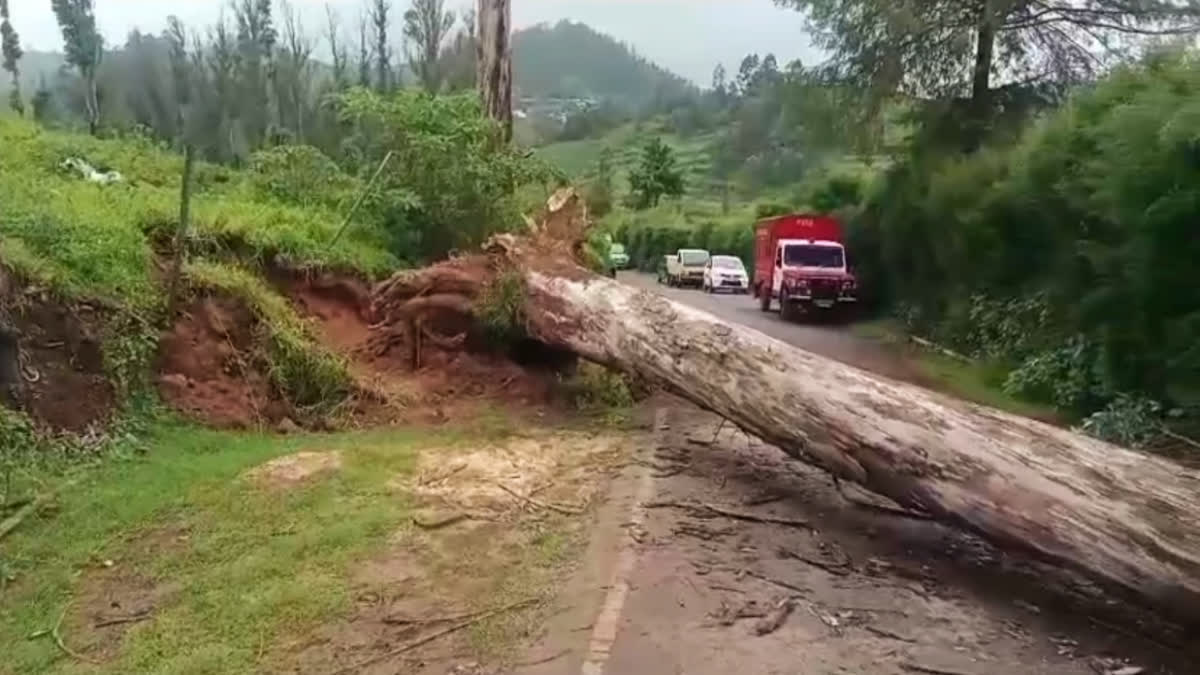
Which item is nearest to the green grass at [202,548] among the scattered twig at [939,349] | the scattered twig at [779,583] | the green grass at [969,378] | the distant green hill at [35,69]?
the scattered twig at [779,583]

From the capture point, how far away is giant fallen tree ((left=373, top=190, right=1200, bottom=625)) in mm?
4168

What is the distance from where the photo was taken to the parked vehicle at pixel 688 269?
31.4 m

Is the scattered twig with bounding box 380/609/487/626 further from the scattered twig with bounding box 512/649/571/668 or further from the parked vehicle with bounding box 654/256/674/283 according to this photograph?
the parked vehicle with bounding box 654/256/674/283

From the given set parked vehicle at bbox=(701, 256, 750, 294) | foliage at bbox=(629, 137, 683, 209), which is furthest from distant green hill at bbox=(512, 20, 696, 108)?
parked vehicle at bbox=(701, 256, 750, 294)

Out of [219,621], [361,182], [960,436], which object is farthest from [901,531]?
[361,182]

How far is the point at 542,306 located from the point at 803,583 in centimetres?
444

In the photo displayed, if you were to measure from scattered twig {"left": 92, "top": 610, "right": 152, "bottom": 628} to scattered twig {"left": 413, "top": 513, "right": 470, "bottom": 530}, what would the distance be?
4.67 feet

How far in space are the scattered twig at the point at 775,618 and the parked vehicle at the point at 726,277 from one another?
80.6 ft

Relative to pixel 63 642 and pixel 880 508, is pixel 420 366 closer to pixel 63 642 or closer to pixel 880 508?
pixel 880 508

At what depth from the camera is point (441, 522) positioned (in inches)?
218

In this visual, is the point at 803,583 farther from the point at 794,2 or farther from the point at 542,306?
the point at 794,2

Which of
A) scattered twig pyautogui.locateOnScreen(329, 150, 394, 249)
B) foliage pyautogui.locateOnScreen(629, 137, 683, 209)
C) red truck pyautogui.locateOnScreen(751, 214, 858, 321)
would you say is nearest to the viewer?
scattered twig pyautogui.locateOnScreen(329, 150, 394, 249)

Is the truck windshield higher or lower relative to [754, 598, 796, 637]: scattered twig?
higher

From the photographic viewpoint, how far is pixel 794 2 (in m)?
21.4
